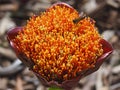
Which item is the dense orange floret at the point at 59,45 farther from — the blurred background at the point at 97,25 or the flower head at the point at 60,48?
the blurred background at the point at 97,25

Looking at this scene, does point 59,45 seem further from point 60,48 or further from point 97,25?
point 97,25

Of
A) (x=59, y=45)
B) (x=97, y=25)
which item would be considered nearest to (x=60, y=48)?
A: (x=59, y=45)

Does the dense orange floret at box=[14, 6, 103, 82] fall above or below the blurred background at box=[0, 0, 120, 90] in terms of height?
above

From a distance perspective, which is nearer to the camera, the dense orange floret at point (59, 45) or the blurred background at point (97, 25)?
the dense orange floret at point (59, 45)

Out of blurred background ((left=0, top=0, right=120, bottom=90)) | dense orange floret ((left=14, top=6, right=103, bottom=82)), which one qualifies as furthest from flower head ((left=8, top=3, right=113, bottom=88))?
blurred background ((left=0, top=0, right=120, bottom=90))

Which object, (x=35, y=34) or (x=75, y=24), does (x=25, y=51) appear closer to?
(x=35, y=34)

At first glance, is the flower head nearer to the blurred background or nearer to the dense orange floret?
the dense orange floret

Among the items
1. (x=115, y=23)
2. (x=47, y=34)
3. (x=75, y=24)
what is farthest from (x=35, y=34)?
(x=115, y=23)

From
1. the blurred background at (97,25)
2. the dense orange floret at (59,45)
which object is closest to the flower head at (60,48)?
the dense orange floret at (59,45)
